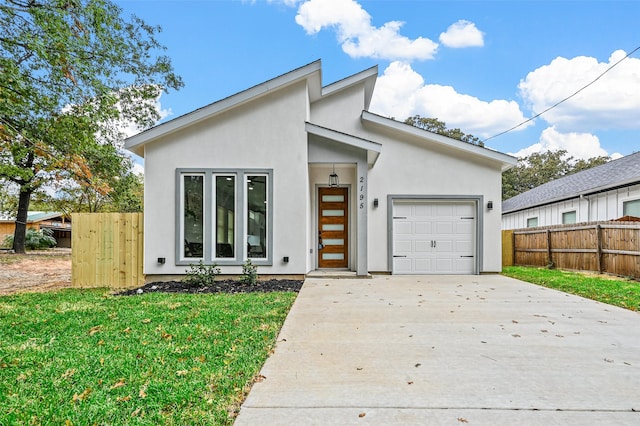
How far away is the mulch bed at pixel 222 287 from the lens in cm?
766

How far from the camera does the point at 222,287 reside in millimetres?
7902

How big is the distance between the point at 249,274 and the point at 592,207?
14004 millimetres

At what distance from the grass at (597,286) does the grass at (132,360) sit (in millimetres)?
6004

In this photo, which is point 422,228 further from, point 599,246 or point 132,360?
point 132,360

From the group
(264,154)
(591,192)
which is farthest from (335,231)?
(591,192)

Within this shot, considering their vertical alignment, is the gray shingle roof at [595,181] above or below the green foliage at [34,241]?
above

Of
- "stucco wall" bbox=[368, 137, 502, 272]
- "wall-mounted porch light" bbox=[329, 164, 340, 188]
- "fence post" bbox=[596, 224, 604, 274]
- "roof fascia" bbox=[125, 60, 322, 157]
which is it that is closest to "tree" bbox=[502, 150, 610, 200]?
"fence post" bbox=[596, 224, 604, 274]

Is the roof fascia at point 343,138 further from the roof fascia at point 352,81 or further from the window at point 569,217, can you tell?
the window at point 569,217

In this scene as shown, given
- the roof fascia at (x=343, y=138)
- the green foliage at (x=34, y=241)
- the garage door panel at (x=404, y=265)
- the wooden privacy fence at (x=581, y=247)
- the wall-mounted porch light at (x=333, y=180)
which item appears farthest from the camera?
the green foliage at (x=34, y=241)

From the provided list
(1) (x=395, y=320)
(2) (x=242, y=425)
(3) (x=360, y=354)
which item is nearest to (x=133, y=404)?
(2) (x=242, y=425)

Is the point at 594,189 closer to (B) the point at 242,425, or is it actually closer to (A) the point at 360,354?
(A) the point at 360,354

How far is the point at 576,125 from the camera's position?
3036cm

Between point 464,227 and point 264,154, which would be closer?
point 264,154

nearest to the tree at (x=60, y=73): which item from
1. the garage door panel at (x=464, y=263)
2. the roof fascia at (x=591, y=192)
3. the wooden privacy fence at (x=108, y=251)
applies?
the wooden privacy fence at (x=108, y=251)
